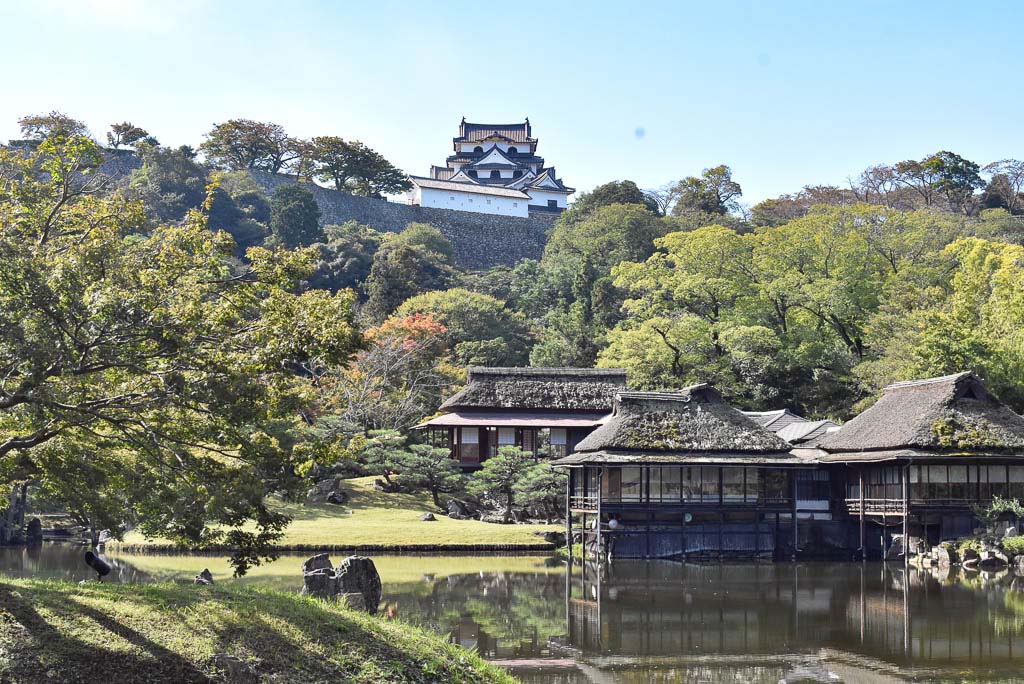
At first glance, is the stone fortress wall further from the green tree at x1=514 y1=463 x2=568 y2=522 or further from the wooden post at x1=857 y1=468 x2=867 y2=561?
the wooden post at x1=857 y1=468 x2=867 y2=561

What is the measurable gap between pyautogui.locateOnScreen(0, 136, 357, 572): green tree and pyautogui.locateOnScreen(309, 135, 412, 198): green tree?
67606 mm

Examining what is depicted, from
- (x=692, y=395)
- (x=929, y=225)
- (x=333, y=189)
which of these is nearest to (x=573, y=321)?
(x=929, y=225)

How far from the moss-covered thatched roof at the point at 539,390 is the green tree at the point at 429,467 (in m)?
4.78

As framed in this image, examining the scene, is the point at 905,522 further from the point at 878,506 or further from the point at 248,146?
the point at 248,146

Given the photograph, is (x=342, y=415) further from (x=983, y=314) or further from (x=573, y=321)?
(x=983, y=314)

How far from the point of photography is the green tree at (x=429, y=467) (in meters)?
38.8

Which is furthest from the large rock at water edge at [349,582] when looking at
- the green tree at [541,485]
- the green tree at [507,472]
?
the green tree at [507,472]

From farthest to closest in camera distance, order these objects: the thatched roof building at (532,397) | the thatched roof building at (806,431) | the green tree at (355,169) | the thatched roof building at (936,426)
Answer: the green tree at (355,169), the thatched roof building at (532,397), the thatched roof building at (806,431), the thatched roof building at (936,426)

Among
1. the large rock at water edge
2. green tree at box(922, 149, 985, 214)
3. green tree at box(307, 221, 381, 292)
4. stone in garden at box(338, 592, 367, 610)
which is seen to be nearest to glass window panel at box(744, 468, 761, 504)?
the large rock at water edge

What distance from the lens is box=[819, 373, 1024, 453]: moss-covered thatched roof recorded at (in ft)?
101

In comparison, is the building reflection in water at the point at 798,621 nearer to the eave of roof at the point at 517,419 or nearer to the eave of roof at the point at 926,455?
the eave of roof at the point at 926,455

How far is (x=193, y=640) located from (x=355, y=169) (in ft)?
240

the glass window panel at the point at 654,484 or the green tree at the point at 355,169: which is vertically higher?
the green tree at the point at 355,169

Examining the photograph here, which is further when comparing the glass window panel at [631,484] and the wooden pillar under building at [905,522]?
the glass window panel at [631,484]
